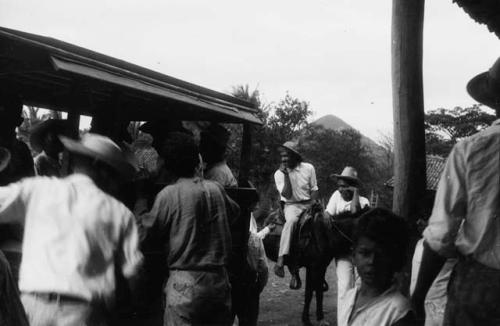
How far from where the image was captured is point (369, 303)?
2.68m

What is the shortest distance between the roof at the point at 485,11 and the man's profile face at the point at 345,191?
5.71 meters

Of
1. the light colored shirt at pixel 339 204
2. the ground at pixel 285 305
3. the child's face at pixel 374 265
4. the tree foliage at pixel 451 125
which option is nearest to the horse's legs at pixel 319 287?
the ground at pixel 285 305

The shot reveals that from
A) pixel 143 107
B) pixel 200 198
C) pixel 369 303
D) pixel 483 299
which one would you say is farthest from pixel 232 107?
pixel 483 299

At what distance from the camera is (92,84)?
436cm

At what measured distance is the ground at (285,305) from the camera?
8.35 meters

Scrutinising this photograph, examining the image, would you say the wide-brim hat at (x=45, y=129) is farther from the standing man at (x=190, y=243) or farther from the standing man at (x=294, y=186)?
the standing man at (x=294, y=186)

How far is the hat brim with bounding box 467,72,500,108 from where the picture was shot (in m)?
2.59

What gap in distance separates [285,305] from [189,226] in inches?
241

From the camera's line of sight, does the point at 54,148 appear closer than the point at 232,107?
Yes

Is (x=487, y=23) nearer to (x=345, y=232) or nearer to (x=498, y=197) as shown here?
(x=498, y=197)

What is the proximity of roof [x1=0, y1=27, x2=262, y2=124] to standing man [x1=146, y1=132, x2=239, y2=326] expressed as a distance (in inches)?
33.5

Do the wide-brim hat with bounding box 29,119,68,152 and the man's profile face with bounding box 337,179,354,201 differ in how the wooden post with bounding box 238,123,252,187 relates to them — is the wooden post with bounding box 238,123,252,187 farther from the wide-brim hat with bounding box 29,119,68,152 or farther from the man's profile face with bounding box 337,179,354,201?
the man's profile face with bounding box 337,179,354,201

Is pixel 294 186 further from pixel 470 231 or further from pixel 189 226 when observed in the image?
pixel 470 231

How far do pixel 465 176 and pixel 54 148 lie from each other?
3.92 metres
